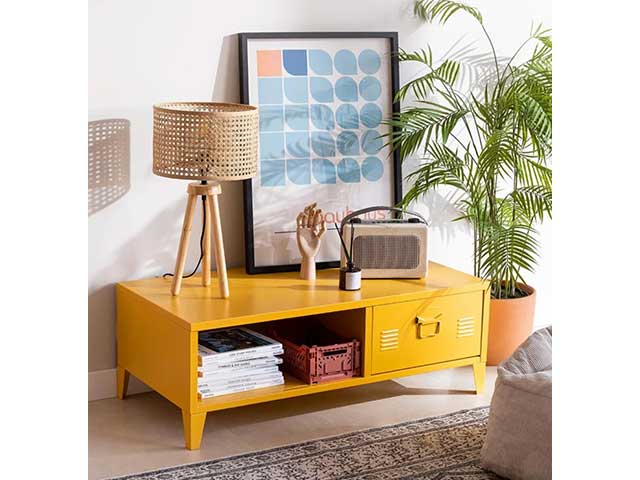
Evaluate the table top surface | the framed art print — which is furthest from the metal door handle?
the framed art print

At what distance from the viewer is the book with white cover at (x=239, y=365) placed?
9.16 ft

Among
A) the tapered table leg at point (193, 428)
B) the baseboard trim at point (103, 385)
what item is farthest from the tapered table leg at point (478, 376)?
the baseboard trim at point (103, 385)

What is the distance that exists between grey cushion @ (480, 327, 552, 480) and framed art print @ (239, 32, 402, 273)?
39.8 inches

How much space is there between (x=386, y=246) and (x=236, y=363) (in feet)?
2.36

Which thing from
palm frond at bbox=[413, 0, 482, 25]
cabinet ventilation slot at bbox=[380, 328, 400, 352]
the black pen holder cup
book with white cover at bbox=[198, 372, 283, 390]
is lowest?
book with white cover at bbox=[198, 372, 283, 390]

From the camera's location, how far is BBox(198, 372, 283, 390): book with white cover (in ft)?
9.19

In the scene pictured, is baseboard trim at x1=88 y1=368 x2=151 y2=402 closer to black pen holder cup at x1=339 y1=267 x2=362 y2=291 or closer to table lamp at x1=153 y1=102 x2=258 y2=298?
table lamp at x1=153 y1=102 x2=258 y2=298

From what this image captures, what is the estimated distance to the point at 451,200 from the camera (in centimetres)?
384

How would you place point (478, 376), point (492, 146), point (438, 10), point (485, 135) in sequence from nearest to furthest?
1. point (478, 376)
2. point (492, 146)
3. point (438, 10)
4. point (485, 135)

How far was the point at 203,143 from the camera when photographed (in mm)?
2785

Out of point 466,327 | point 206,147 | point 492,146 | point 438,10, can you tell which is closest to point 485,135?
point 492,146

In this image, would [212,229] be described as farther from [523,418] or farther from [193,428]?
[523,418]

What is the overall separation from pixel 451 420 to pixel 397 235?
2.20 ft
